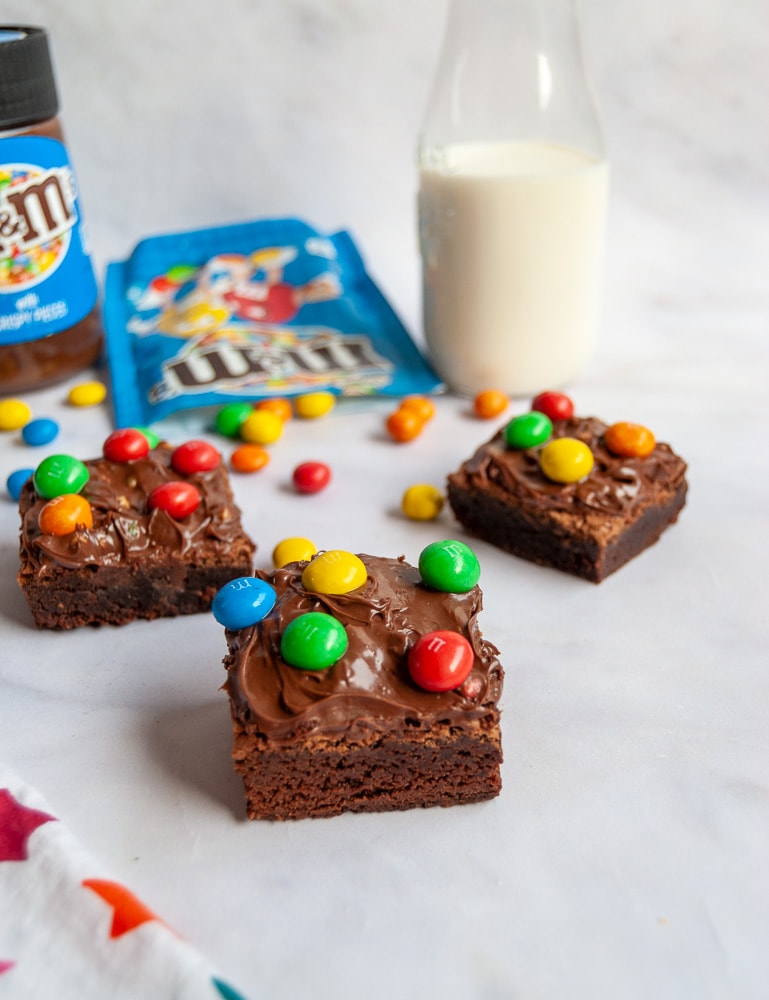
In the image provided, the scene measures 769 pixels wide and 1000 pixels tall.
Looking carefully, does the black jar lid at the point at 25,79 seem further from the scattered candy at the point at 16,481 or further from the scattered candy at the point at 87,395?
the scattered candy at the point at 16,481

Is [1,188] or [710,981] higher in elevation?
[1,188]

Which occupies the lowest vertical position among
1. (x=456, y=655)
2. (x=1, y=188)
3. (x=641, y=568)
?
(x=641, y=568)

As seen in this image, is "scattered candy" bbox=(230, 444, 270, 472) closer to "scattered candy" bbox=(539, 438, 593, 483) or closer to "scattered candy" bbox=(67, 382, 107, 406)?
"scattered candy" bbox=(67, 382, 107, 406)

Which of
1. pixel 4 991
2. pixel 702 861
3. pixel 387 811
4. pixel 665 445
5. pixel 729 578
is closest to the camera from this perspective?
pixel 4 991

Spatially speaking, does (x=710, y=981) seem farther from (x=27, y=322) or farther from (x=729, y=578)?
(x=27, y=322)

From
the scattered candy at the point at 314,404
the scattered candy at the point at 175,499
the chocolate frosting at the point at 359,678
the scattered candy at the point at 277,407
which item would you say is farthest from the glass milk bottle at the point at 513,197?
the chocolate frosting at the point at 359,678

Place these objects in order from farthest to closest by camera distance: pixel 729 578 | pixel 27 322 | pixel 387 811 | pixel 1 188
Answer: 1. pixel 27 322
2. pixel 1 188
3. pixel 729 578
4. pixel 387 811

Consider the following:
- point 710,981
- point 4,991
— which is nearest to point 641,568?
point 710,981
